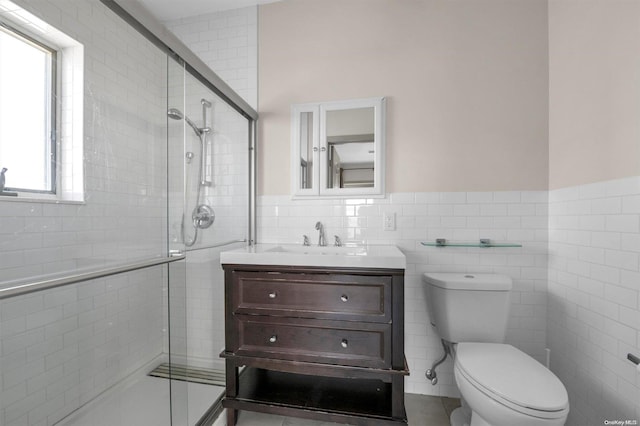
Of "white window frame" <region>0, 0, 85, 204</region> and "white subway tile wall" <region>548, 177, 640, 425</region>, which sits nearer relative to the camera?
"white window frame" <region>0, 0, 85, 204</region>

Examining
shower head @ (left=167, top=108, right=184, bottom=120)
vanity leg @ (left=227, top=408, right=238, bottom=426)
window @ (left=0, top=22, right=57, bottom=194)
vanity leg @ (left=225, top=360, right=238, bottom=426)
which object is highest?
shower head @ (left=167, top=108, right=184, bottom=120)

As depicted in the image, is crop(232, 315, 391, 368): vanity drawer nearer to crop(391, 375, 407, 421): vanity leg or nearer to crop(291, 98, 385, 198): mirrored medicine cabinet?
crop(391, 375, 407, 421): vanity leg

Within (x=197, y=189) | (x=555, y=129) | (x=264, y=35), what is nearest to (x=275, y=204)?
(x=197, y=189)

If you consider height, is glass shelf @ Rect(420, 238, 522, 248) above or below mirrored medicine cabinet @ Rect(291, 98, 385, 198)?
below

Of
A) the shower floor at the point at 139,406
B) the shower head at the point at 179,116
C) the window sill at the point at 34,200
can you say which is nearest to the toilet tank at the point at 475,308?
the shower floor at the point at 139,406

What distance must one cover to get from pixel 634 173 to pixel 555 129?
2.18ft

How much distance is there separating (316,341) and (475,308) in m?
0.94

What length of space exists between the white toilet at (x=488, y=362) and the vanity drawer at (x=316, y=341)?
41cm

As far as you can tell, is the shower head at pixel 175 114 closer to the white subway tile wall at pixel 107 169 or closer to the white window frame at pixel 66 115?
the white subway tile wall at pixel 107 169

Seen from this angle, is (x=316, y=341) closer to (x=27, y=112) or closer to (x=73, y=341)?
(x=73, y=341)

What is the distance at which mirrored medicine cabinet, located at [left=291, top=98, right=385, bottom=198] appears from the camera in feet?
6.44

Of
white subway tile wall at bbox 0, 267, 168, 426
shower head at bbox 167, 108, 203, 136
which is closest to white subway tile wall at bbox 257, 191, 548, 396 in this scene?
shower head at bbox 167, 108, 203, 136

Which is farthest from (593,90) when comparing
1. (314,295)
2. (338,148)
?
(314,295)

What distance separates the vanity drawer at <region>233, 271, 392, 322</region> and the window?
918mm
